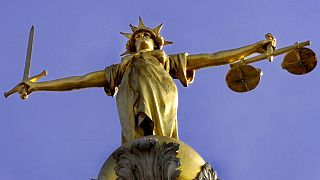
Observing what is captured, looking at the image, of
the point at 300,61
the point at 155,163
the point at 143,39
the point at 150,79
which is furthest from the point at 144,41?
the point at 155,163

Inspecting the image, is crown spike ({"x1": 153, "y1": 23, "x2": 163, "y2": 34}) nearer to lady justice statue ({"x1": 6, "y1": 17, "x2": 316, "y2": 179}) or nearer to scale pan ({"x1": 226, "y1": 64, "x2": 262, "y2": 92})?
lady justice statue ({"x1": 6, "y1": 17, "x2": 316, "y2": 179})

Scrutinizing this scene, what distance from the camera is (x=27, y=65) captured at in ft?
52.6

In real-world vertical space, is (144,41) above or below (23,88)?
above

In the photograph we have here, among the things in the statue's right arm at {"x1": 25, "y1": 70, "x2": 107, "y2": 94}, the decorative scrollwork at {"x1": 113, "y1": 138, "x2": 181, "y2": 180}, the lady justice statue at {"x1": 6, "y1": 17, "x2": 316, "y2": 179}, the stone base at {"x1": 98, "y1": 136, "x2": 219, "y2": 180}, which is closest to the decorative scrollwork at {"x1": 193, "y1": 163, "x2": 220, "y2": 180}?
the stone base at {"x1": 98, "y1": 136, "x2": 219, "y2": 180}

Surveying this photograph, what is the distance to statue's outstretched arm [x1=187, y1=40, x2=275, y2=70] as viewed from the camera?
1538 cm

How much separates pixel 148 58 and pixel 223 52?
4.53 ft

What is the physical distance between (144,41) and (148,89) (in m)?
1.83

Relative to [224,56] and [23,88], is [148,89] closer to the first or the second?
[224,56]

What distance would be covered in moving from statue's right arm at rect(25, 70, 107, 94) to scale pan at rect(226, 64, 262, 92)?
200cm

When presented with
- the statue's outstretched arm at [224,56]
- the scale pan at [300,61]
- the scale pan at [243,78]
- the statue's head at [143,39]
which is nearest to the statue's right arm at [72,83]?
the statue's head at [143,39]

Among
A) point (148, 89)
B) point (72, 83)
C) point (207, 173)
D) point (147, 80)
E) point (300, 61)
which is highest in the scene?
point (72, 83)

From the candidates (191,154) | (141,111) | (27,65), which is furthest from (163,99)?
(27,65)

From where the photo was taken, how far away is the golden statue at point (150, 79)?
45.4 feet

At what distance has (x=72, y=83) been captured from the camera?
1566cm
